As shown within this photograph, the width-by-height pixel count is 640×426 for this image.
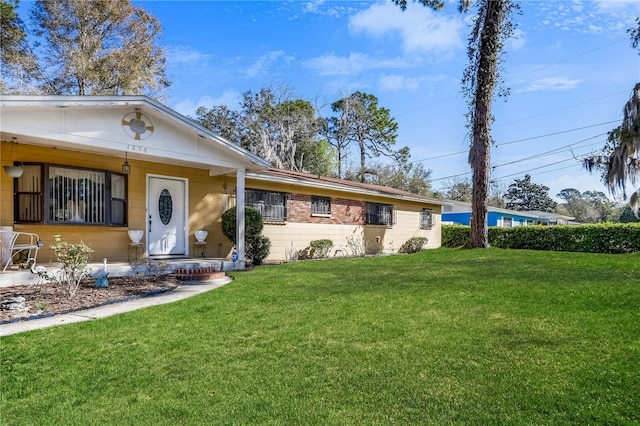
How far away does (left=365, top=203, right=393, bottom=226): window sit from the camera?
17344mm

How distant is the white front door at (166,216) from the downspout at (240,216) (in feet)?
5.89

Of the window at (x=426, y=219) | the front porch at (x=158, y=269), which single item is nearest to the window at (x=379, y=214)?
the window at (x=426, y=219)

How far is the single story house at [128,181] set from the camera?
7.76 meters

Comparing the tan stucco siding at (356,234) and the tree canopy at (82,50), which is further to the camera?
the tree canopy at (82,50)

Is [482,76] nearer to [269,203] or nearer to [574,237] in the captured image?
[574,237]

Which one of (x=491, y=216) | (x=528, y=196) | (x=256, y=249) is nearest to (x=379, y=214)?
(x=256, y=249)

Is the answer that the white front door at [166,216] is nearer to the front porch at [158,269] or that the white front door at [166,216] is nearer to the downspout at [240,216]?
the front porch at [158,269]

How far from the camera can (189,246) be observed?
1123 cm

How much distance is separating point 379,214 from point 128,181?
10818mm

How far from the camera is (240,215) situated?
1042cm

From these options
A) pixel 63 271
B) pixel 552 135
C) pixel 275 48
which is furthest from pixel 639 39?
pixel 552 135

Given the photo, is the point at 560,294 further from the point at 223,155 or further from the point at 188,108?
the point at 188,108

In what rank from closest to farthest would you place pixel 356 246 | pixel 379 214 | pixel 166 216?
pixel 166 216 < pixel 356 246 < pixel 379 214

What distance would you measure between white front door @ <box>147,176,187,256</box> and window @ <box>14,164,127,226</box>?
0.77 m
